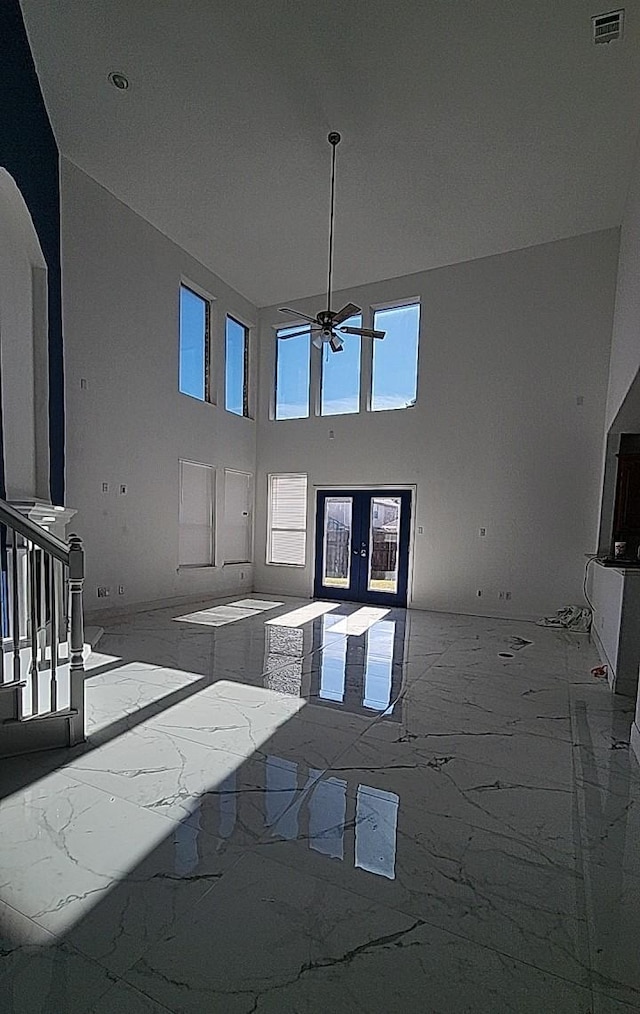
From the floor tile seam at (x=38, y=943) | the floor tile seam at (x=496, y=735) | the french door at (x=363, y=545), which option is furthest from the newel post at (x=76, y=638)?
the french door at (x=363, y=545)

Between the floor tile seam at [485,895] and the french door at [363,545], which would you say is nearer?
the floor tile seam at [485,895]

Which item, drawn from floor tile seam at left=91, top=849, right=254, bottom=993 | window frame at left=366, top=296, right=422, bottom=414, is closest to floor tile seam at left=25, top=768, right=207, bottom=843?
floor tile seam at left=91, top=849, right=254, bottom=993

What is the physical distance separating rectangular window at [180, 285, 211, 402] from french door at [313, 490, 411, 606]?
269 cm

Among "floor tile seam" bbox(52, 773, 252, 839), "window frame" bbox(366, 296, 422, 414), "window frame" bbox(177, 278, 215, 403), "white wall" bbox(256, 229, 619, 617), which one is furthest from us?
"window frame" bbox(366, 296, 422, 414)

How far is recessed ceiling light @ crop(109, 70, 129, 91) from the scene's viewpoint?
14.1ft

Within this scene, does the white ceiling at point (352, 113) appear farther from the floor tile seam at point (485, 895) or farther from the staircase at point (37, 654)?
the floor tile seam at point (485, 895)

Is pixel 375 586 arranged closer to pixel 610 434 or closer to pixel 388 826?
pixel 610 434

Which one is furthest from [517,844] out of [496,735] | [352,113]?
[352,113]

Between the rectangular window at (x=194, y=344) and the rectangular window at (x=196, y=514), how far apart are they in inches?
45.7

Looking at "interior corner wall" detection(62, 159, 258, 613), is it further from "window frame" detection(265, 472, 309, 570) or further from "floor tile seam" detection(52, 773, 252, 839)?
"floor tile seam" detection(52, 773, 252, 839)

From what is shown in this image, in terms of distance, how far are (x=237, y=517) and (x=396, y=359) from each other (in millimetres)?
3837

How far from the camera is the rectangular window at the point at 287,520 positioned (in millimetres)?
8805

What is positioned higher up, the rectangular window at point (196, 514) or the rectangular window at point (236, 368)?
the rectangular window at point (236, 368)

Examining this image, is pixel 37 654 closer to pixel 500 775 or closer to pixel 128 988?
pixel 128 988
